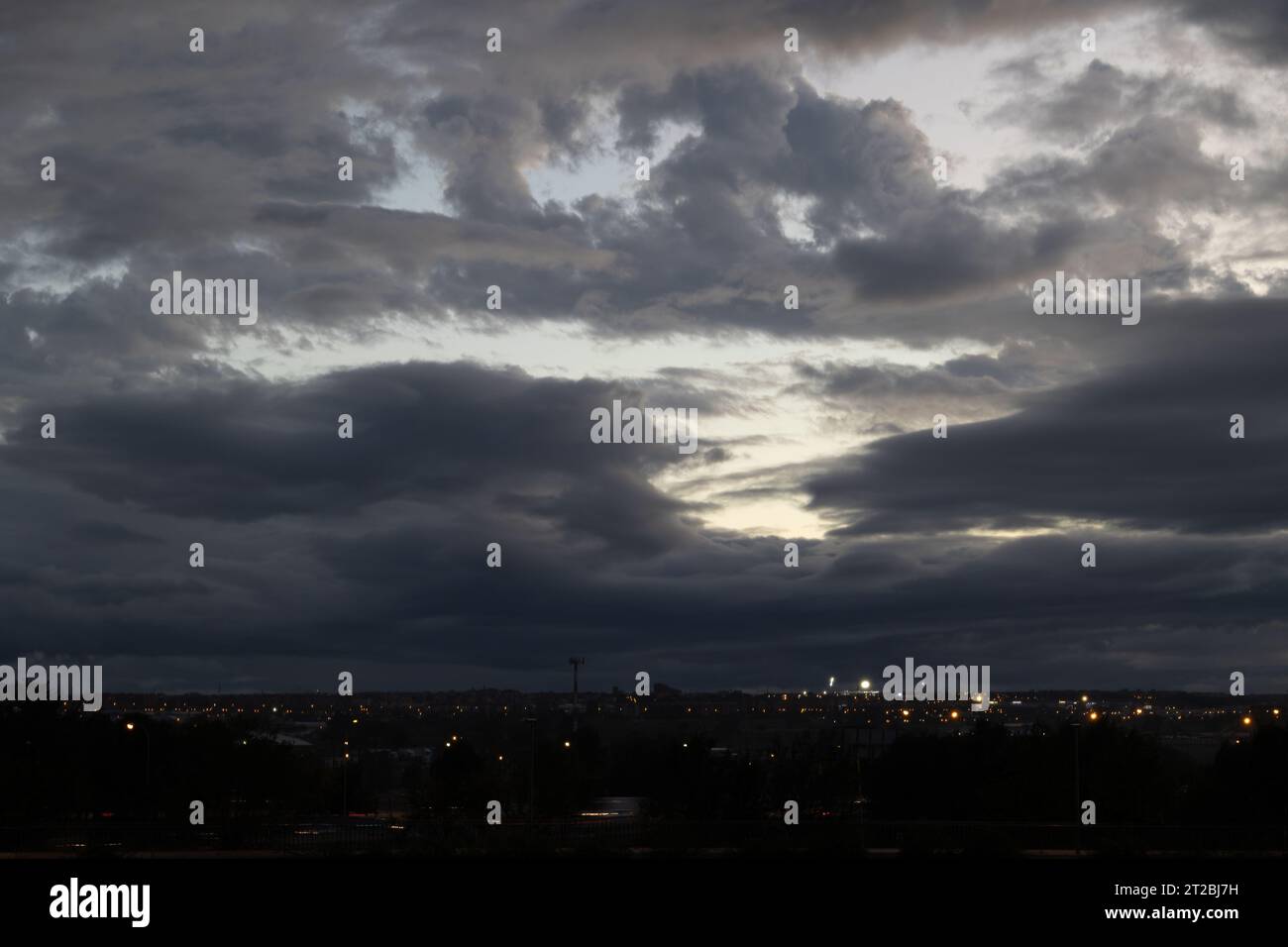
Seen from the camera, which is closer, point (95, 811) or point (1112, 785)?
point (1112, 785)

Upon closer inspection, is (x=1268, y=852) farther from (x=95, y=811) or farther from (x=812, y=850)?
(x=95, y=811)

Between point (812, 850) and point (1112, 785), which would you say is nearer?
point (812, 850)
